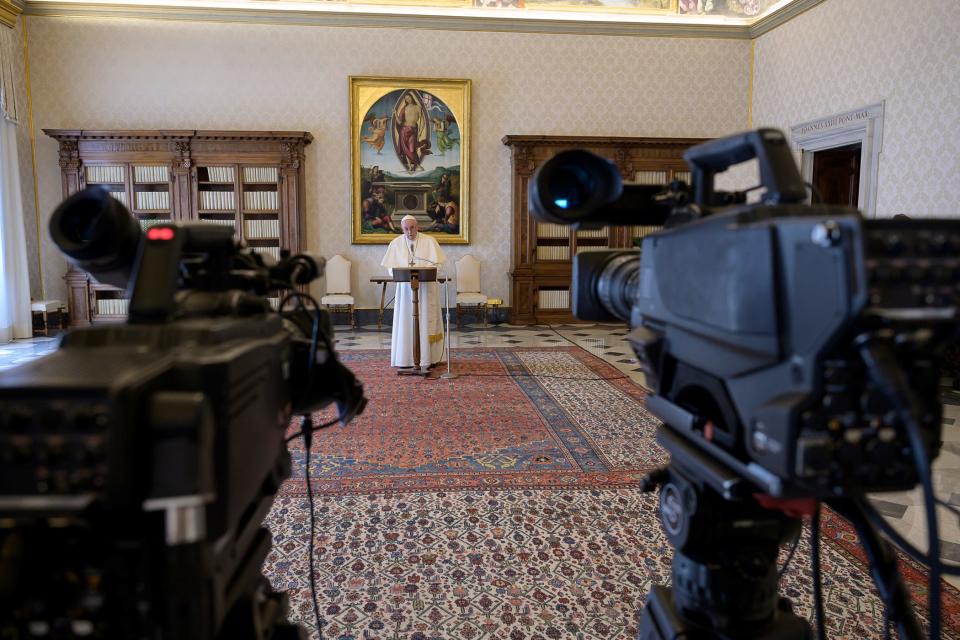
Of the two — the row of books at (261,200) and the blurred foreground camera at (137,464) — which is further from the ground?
the row of books at (261,200)

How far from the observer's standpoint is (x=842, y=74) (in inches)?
291

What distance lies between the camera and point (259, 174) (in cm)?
872

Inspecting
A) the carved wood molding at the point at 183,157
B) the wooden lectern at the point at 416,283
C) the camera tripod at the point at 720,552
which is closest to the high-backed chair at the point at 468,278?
the wooden lectern at the point at 416,283

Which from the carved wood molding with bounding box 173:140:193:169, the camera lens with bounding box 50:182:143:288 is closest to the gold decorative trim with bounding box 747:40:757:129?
the carved wood molding with bounding box 173:140:193:169

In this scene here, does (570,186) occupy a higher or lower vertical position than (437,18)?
lower

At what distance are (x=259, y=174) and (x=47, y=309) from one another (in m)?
3.35

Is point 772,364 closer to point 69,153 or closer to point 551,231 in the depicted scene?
point 551,231

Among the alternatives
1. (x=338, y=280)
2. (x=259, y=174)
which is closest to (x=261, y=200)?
(x=259, y=174)

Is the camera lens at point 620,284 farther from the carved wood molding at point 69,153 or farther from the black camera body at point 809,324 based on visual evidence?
the carved wood molding at point 69,153

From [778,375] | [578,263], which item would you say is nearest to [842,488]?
[778,375]

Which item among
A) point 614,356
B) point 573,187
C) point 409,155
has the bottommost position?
point 614,356

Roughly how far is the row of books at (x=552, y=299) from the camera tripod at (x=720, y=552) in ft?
27.0

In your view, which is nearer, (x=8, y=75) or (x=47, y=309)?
(x=8, y=75)

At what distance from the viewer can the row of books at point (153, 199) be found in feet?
28.2
